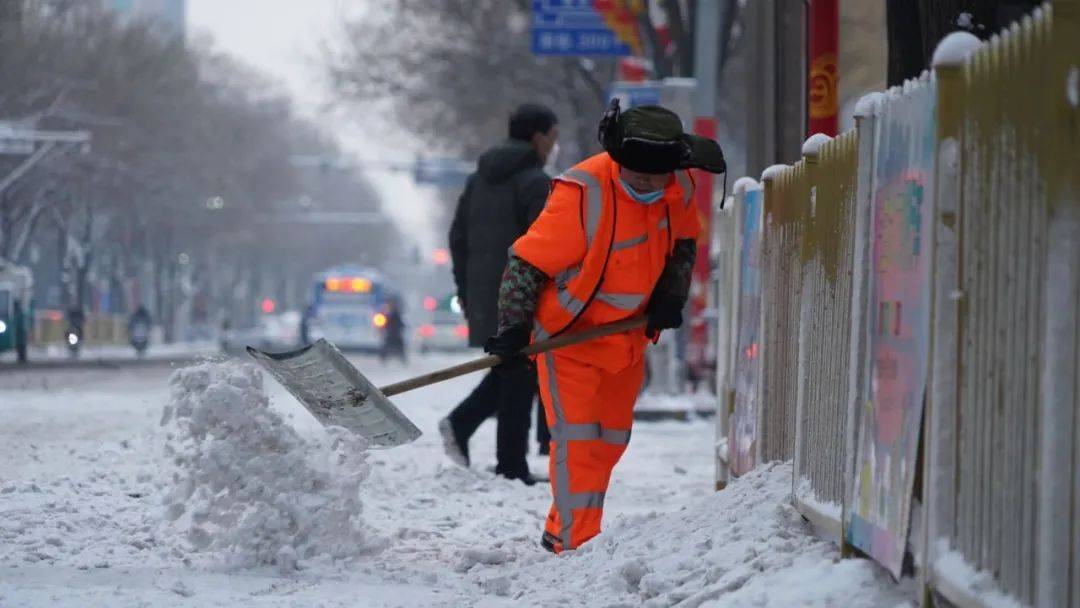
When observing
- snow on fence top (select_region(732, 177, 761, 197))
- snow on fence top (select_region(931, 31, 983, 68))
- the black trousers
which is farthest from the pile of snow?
the black trousers

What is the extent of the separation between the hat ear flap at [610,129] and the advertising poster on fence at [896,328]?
1709 millimetres

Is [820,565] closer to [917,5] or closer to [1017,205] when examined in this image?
[1017,205]

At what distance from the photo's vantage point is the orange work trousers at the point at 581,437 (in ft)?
23.4

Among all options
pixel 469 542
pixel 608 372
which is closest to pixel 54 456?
pixel 469 542

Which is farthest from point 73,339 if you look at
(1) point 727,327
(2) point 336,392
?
(2) point 336,392

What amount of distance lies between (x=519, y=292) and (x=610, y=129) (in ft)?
1.99

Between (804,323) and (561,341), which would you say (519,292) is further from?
(804,323)

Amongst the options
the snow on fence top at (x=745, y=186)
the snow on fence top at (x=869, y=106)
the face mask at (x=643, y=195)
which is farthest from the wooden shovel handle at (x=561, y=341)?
the snow on fence top at (x=869, y=106)

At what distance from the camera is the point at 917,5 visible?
8.38m

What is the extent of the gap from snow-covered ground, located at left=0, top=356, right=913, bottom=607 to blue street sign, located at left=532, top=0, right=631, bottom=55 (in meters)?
14.6

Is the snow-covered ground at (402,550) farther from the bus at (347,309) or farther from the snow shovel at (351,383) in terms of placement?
the bus at (347,309)

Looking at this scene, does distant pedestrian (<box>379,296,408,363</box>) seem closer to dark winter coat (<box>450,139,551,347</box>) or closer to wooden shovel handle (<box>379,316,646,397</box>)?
dark winter coat (<box>450,139,551,347</box>)

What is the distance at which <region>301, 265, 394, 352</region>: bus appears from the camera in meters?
52.4

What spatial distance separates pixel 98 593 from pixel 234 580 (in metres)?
0.55
